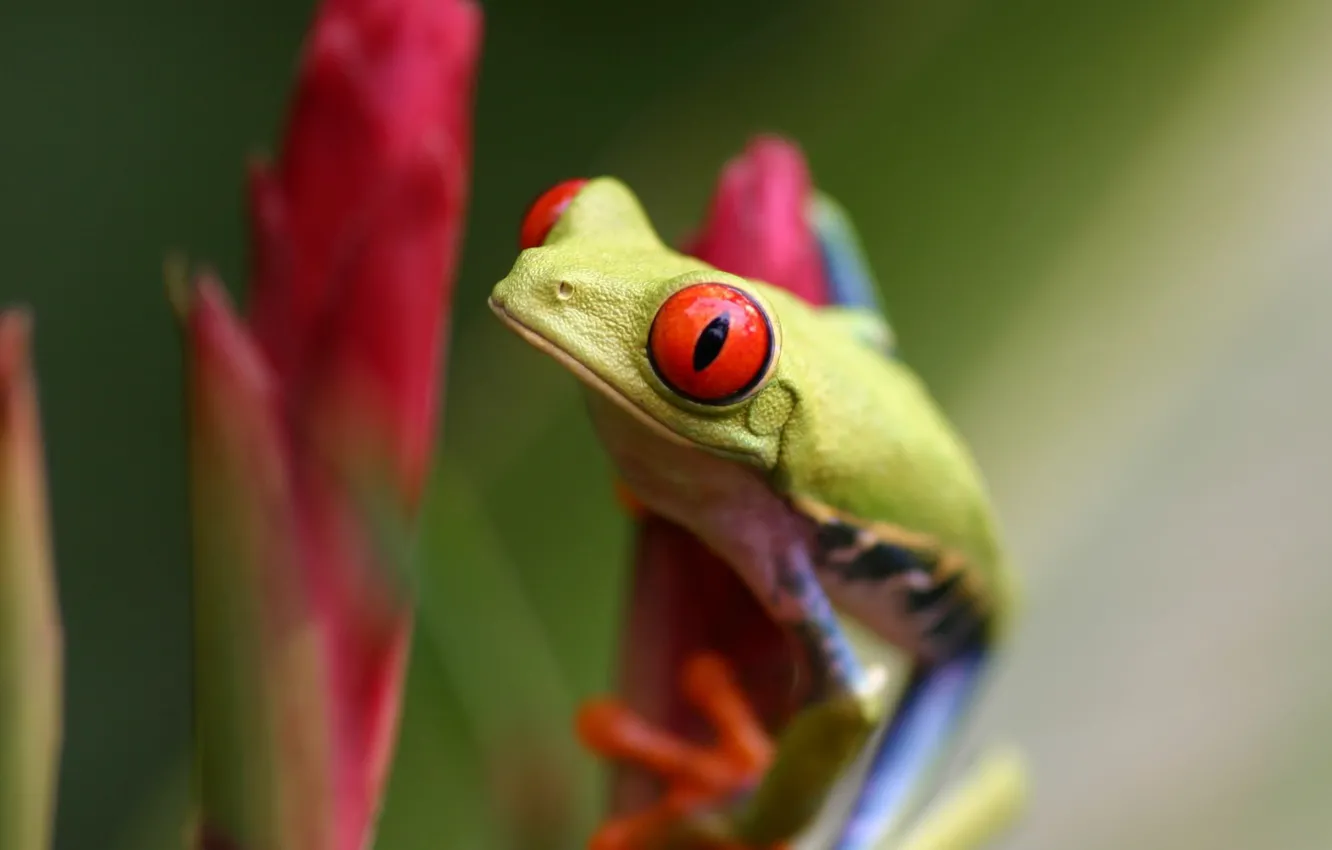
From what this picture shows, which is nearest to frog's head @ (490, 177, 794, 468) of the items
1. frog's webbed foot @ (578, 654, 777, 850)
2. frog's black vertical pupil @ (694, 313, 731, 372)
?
frog's black vertical pupil @ (694, 313, 731, 372)

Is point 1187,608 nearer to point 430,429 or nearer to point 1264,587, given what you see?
point 1264,587

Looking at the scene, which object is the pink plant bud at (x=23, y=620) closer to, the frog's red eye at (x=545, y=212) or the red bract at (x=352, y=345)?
the red bract at (x=352, y=345)

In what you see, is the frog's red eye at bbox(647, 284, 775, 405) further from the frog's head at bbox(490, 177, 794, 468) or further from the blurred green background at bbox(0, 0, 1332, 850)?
the blurred green background at bbox(0, 0, 1332, 850)

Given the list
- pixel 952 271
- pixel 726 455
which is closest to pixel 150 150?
pixel 952 271

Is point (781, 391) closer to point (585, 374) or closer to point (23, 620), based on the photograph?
point (585, 374)

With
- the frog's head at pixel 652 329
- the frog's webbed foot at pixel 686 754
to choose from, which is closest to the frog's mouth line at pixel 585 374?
the frog's head at pixel 652 329

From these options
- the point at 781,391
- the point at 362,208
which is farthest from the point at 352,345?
the point at 781,391
